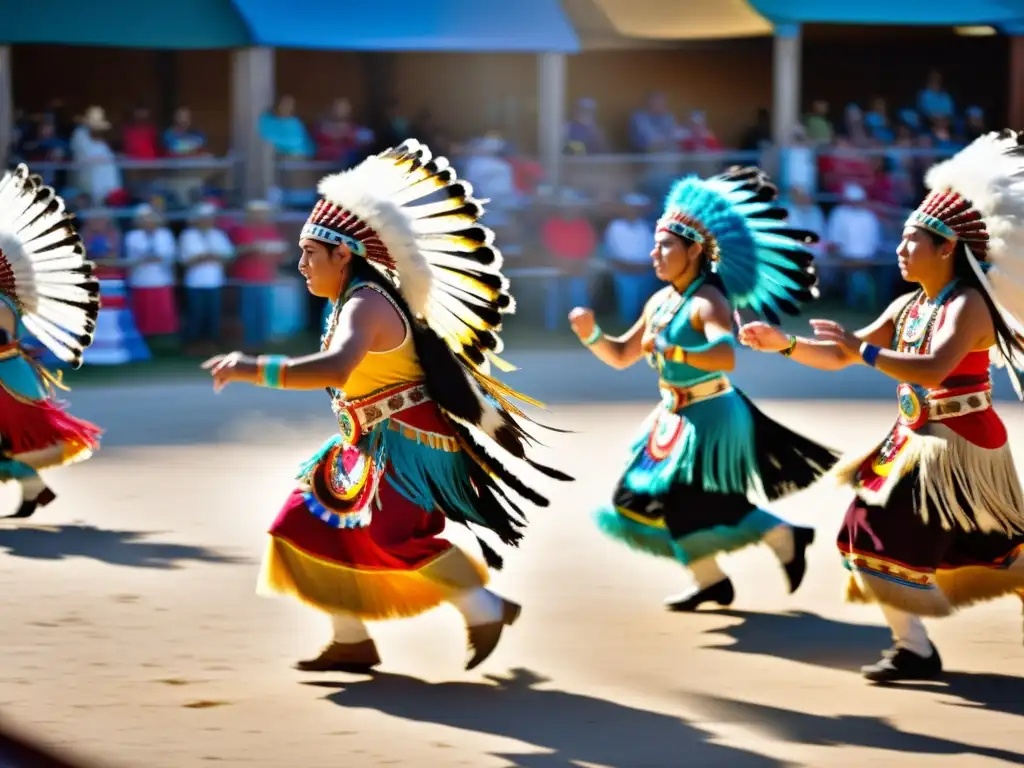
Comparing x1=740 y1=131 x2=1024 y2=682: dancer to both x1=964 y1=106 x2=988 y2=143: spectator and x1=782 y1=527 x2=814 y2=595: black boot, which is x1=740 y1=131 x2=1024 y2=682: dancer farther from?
x1=964 y1=106 x2=988 y2=143: spectator

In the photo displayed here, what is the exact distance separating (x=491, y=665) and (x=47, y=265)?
3.62 metres

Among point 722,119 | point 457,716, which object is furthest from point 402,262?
point 722,119

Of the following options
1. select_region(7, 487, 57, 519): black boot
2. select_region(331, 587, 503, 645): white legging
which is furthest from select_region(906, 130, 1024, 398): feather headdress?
select_region(7, 487, 57, 519): black boot

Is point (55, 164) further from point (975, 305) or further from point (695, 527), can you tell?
point (975, 305)

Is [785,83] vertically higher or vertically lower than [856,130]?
higher

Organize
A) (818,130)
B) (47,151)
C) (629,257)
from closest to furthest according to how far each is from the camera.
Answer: (47,151) → (629,257) → (818,130)

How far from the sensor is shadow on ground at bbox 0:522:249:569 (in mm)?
8695

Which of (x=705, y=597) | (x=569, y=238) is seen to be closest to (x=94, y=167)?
(x=569, y=238)

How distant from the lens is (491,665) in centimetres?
689

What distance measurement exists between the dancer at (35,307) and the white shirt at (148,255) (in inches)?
286

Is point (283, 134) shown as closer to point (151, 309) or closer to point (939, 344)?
point (151, 309)

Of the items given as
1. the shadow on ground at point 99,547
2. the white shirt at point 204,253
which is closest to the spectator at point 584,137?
the white shirt at point 204,253

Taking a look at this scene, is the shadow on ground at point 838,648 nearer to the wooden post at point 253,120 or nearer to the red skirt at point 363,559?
the red skirt at point 363,559

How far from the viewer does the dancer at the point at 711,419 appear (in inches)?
299
